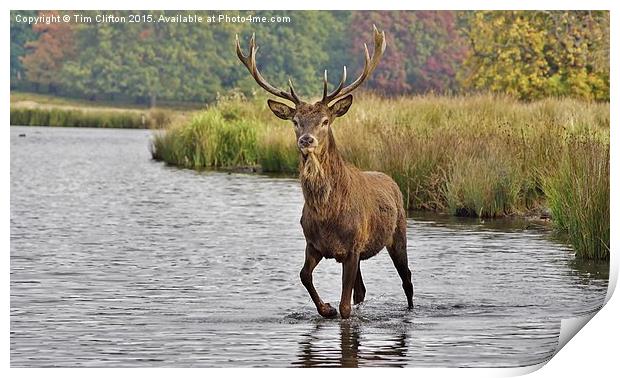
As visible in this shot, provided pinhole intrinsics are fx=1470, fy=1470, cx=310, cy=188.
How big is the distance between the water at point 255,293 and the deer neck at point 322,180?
865mm

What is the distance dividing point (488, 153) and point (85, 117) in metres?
26.2

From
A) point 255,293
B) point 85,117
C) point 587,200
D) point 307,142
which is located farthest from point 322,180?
point 85,117

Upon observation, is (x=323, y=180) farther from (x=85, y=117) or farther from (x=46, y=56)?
(x=85, y=117)

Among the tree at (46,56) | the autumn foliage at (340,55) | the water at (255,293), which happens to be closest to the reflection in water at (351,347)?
the water at (255,293)

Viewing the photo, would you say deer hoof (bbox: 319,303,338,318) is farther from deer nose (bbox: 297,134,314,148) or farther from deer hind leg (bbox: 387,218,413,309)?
deer nose (bbox: 297,134,314,148)

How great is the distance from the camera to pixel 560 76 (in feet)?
102

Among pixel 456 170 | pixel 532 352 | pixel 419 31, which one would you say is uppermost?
pixel 419 31

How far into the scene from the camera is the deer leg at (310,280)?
409 inches

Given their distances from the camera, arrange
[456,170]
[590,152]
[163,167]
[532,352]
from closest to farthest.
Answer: [532,352] < [590,152] < [456,170] < [163,167]

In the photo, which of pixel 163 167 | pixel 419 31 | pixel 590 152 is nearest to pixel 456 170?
pixel 590 152

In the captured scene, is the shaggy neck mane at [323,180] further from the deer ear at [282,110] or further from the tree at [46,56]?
the tree at [46,56]

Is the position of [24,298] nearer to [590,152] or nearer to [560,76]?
[590,152]

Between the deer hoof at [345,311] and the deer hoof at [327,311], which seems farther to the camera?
the deer hoof at [327,311]
